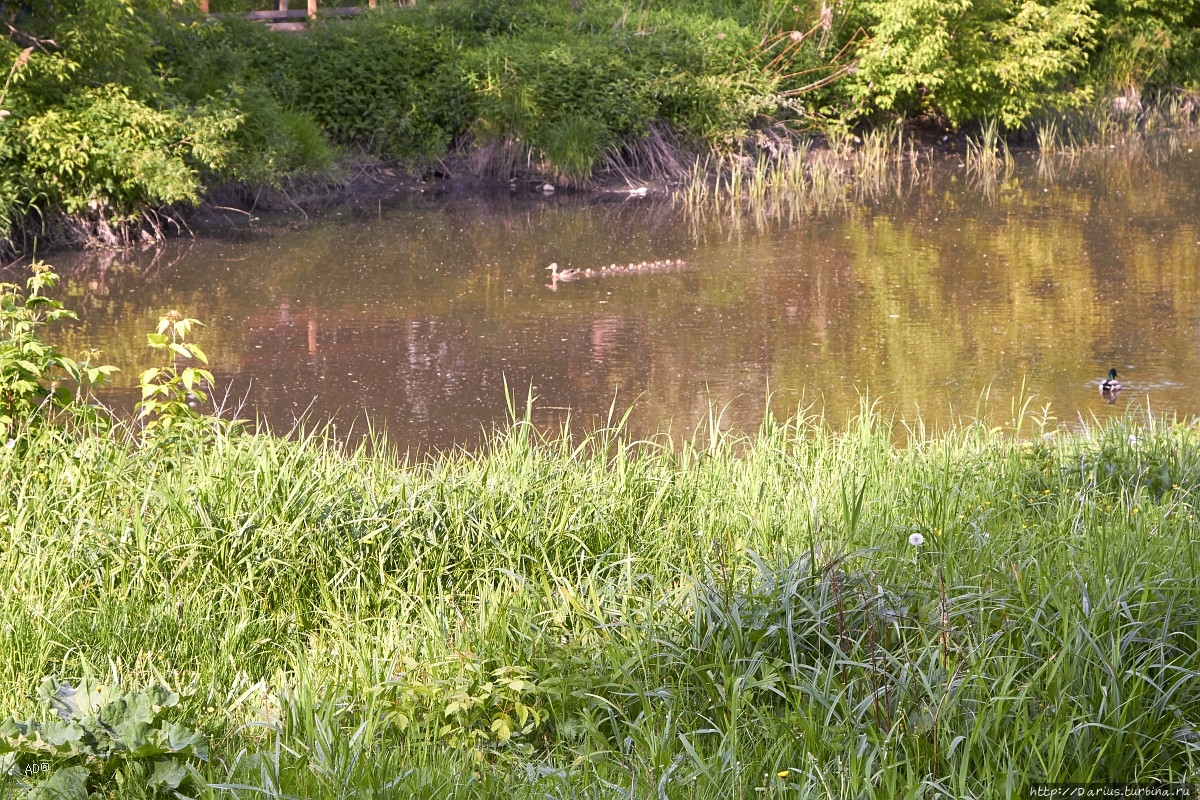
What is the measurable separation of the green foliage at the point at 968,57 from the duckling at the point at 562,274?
8570mm

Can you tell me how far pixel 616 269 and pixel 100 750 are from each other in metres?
10.2

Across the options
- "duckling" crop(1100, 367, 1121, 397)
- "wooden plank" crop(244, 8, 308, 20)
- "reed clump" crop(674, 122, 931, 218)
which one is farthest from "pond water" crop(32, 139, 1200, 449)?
"wooden plank" crop(244, 8, 308, 20)

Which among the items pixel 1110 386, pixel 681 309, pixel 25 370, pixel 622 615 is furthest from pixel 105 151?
pixel 622 615

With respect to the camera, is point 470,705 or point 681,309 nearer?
point 470,705

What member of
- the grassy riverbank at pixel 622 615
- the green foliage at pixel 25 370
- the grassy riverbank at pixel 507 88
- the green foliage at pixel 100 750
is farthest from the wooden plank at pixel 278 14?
the green foliage at pixel 100 750

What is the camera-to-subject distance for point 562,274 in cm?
1241

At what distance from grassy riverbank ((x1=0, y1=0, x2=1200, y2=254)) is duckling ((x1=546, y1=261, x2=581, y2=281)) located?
388 cm

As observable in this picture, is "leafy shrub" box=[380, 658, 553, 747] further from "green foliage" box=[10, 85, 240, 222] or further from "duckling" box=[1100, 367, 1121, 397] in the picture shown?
"green foliage" box=[10, 85, 240, 222]

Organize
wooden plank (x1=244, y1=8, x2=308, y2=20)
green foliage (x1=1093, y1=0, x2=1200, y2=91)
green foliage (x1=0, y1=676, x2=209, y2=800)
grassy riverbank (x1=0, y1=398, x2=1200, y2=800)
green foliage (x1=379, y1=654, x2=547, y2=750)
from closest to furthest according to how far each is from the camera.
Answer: green foliage (x1=0, y1=676, x2=209, y2=800), grassy riverbank (x1=0, y1=398, x2=1200, y2=800), green foliage (x1=379, y1=654, x2=547, y2=750), wooden plank (x1=244, y1=8, x2=308, y2=20), green foliage (x1=1093, y1=0, x2=1200, y2=91)

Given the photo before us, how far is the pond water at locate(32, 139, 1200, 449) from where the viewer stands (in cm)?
827

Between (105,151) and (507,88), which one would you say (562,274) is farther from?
(507,88)

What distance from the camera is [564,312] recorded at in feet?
35.7

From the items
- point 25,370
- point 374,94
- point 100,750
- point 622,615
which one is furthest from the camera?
point 374,94

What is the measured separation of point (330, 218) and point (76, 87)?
3.53 meters
